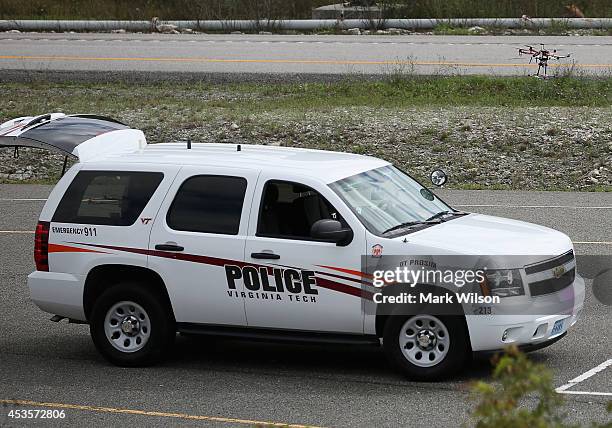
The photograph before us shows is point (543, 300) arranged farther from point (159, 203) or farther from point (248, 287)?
point (159, 203)

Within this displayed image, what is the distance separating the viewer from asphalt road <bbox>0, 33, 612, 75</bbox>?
2638 centimetres

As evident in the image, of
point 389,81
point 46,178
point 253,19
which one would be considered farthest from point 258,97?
point 253,19

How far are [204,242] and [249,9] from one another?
85.1ft

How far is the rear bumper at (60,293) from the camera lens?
9.65 metres

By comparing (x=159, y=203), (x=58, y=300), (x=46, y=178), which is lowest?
(x=46, y=178)

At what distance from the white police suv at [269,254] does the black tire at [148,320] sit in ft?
0.04

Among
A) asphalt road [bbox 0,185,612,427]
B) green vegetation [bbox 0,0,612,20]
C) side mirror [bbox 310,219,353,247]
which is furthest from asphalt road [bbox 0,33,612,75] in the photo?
side mirror [bbox 310,219,353,247]

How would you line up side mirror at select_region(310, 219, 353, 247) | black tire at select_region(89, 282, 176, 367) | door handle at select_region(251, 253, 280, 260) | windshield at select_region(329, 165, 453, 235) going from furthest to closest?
black tire at select_region(89, 282, 176, 367), windshield at select_region(329, 165, 453, 235), door handle at select_region(251, 253, 280, 260), side mirror at select_region(310, 219, 353, 247)

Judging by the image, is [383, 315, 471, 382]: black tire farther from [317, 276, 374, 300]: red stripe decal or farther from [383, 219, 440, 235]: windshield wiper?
[383, 219, 440, 235]: windshield wiper

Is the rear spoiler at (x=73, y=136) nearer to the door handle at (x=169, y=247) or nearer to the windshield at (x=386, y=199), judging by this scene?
the door handle at (x=169, y=247)

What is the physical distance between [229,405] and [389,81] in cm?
1736

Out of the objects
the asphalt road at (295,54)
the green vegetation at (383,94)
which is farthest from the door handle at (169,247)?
the asphalt road at (295,54)

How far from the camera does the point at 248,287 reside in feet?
29.8

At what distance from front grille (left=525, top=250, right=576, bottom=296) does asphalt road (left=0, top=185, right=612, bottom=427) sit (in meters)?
0.70
